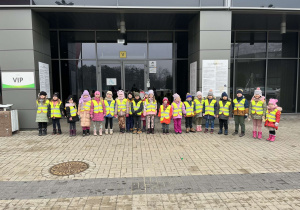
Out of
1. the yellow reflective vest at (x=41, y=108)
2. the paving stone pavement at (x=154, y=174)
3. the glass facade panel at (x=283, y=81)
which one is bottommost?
the paving stone pavement at (x=154, y=174)

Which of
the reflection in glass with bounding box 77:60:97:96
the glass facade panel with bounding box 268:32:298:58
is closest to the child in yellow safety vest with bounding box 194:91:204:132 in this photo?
the reflection in glass with bounding box 77:60:97:96

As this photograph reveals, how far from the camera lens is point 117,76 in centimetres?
1155

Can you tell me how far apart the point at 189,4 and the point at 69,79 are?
22.5 ft

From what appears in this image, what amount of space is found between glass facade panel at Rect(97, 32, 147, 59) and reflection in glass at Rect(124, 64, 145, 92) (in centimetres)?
54

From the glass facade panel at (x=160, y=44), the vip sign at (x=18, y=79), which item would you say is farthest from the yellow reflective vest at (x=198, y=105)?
the vip sign at (x=18, y=79)

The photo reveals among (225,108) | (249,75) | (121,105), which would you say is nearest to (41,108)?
(121,105)

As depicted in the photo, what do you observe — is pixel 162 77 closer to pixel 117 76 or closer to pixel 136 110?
pixel 117 76

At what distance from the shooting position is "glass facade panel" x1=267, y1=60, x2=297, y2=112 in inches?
484

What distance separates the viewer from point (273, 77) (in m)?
12.3

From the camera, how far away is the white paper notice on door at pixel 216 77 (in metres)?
9.10

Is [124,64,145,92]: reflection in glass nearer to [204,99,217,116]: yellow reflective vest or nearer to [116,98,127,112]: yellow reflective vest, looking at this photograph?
[116,98,127,112]: yellow reflective vest

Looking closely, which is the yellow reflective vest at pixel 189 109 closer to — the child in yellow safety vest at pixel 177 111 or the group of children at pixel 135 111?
the group of children at pixel 135 111

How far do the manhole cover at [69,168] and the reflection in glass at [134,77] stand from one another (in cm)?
678

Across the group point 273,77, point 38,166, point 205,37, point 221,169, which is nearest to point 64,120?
point 38,166
